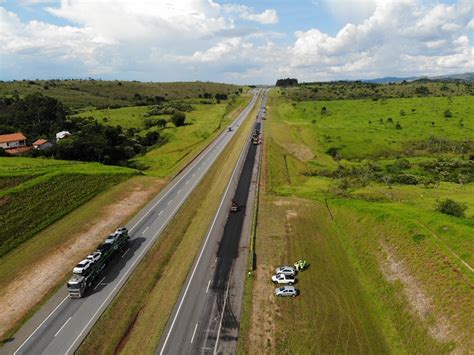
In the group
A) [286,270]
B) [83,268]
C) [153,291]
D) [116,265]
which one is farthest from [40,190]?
[286,270]

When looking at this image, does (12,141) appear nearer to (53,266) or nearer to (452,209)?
(53,266)

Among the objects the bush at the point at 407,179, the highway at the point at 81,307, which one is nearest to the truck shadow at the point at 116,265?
the highway at the point at 81,307

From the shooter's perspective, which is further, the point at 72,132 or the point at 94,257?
the point at 72,132

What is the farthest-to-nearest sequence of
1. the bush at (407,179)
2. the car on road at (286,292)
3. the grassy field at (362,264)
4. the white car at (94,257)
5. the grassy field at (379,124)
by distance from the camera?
the grassy field at (379,124) < the bush at (407,179) < the white car at (94,257) < the car on road at (286,292) < the grassy field at (362,264)

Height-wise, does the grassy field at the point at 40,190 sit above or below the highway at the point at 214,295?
above

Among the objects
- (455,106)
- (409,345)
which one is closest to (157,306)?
(409,345)

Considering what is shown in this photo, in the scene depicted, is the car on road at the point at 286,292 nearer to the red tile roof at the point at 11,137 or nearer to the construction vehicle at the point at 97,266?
the construction vehicle at the point at 97,266
